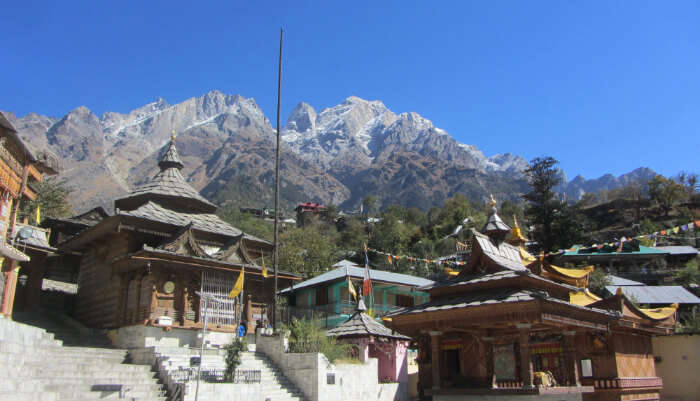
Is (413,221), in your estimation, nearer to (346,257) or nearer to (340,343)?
(346,257)

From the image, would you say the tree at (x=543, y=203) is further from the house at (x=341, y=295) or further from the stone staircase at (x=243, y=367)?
the stone staircase at (x=243, y=367)

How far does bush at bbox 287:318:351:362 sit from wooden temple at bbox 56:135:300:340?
12.5ft

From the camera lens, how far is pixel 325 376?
19.3m

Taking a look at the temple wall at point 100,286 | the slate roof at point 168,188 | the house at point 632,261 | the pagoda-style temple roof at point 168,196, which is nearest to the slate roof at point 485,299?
the temple wall at point 100,286

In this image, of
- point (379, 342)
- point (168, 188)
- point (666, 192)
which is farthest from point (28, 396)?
point (666, 192)

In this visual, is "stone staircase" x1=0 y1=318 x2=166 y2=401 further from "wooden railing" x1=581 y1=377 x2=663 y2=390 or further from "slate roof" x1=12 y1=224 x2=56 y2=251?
"wooden railing" x1=581 y1=377 x2=663 y2=390

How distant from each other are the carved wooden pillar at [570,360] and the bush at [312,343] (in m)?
8.61

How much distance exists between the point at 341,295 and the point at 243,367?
56.9ft

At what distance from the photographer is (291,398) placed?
18469mm

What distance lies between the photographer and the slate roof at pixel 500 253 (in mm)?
18748

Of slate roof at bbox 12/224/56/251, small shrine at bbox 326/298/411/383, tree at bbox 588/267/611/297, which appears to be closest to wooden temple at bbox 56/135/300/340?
slate roof at bbox 12/224/56/251

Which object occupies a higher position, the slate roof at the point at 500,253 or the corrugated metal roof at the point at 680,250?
the corrugated metal roof at the point at 680,250

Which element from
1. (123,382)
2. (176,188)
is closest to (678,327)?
(123,382)

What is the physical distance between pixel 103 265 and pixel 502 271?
772 inches
